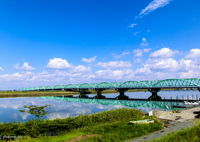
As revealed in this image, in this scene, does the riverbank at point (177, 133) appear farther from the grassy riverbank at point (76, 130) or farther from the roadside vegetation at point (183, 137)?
the grassy riverbank at point (76, 130)

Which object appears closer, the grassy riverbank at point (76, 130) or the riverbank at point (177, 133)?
the riverbank at point (177, 133)

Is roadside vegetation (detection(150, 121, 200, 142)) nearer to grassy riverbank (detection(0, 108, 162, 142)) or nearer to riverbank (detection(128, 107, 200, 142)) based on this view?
riverbank (detection(128, 107, 200, 142))

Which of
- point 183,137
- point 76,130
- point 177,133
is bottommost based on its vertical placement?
point 76,130

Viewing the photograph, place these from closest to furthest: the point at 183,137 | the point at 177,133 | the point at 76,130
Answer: the point at 183,137 < the point at 177,133 < the point at 76,130

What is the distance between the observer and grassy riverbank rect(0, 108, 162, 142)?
1756 cm

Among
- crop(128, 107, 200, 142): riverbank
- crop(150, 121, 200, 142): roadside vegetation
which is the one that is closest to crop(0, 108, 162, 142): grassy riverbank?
crop(128, 107, 200, 142): riverbank

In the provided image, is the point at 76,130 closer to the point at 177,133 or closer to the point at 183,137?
the point at 177,133

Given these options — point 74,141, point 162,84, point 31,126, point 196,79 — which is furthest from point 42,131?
point 196,79

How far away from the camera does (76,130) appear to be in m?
21.7

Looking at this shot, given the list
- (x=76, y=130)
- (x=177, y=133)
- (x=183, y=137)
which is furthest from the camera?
(x=76, y=130)

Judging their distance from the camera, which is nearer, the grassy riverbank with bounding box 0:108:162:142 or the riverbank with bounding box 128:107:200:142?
the riverbank with bounding box 128:107:200:142

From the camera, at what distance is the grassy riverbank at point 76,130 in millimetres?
17562

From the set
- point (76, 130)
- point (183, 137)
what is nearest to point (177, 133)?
point (183, 137)

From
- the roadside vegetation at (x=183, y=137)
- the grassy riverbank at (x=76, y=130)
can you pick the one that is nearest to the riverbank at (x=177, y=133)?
the roadside vegetation at (x=183, y=137)
